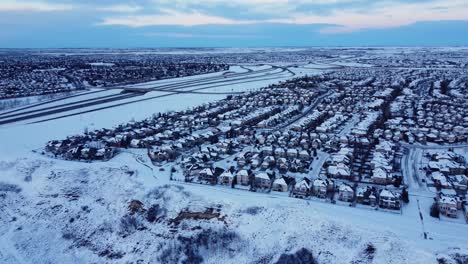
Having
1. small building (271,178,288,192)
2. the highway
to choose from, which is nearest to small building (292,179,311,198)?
small building (271,178,288,192)

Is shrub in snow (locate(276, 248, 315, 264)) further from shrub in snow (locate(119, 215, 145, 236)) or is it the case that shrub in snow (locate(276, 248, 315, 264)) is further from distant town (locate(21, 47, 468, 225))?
shrub in snow (locate(119, 215, 145, 236))

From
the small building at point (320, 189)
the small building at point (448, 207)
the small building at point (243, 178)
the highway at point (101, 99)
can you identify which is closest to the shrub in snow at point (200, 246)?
the small building at point (243, 178)

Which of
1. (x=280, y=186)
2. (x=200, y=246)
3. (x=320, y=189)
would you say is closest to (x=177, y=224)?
(x=200, y=246)

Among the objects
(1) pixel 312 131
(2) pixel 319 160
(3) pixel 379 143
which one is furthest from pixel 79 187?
(3) pixel 379 143

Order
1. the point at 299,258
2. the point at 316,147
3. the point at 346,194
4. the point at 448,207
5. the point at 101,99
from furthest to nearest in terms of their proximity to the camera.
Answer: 1. the point at 101,99
2. the point at 316,147
3. the point at 346,194
4. the point at 448,207
5. the point at 299,258

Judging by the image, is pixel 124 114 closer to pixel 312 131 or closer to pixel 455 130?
pixel 312 131

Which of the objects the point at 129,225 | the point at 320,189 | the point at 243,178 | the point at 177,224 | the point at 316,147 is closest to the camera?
the point at 177,224

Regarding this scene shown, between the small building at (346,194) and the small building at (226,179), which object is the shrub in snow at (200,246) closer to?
the small building at (226,179)

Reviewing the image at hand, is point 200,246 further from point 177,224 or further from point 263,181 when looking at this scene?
point 263,181

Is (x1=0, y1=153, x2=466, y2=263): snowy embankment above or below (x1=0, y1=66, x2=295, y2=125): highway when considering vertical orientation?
below
